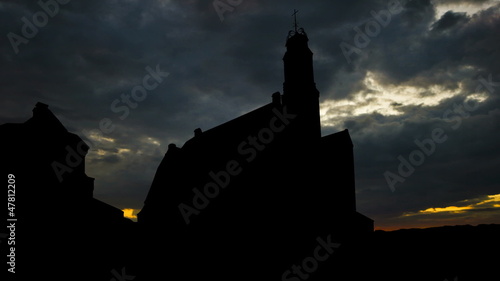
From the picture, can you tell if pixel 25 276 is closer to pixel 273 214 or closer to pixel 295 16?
pixel 273 214

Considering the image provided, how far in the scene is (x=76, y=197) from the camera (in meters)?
24.7

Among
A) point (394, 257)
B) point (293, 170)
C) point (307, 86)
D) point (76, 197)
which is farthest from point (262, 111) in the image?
point (394, 257)

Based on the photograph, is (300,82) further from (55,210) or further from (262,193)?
(55,210)

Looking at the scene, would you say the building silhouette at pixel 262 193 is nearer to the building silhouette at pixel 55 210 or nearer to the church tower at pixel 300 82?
the church tower at pixel 300 82

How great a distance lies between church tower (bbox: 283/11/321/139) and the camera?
29.9 meters

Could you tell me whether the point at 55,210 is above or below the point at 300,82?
below

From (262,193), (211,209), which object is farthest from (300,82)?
(211,209)

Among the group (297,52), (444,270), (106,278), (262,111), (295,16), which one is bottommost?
(106,278)

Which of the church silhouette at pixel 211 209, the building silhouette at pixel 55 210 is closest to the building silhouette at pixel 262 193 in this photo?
the church silhouette at pixel 211 209

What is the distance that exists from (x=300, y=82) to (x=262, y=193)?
12.7 meters

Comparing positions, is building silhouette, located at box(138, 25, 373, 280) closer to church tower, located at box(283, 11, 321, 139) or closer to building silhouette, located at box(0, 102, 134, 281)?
church tower, located at box(283, 11, 321, 139)

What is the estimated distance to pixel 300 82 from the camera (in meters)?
29.9

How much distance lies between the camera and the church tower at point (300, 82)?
29859 millimetres

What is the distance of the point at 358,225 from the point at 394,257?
21.4 metres
